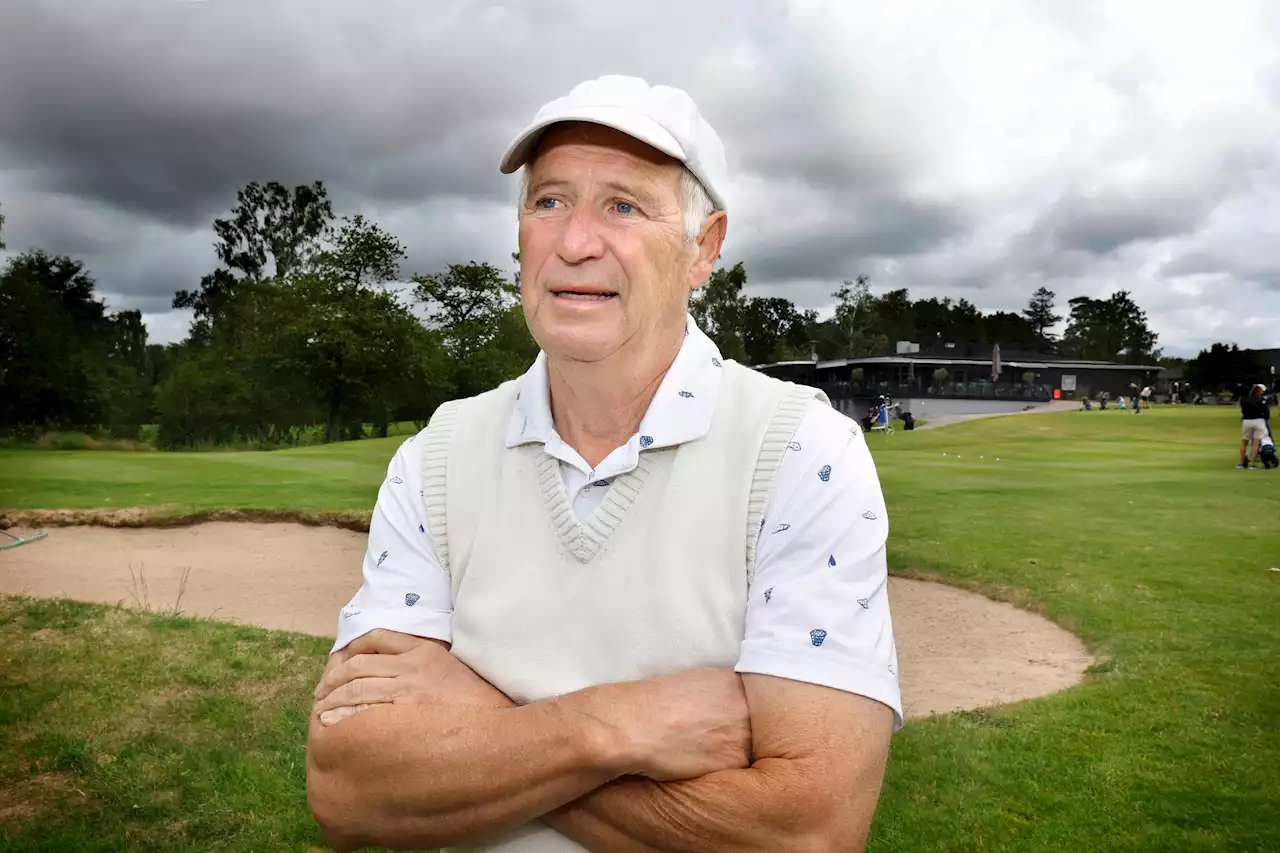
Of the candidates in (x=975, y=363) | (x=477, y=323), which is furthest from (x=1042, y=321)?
(x=477, y=323)

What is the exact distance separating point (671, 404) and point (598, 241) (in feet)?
0.73

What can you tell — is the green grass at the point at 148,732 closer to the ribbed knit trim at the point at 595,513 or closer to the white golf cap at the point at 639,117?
the ribbed knit trim at the point at 595,513

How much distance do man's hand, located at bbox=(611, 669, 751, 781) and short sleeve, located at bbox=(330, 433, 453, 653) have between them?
311 mm

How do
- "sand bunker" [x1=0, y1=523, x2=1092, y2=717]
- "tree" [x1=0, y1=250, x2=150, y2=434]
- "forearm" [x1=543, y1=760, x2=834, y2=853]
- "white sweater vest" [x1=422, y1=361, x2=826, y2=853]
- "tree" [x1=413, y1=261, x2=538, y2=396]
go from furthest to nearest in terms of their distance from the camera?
"tree" [x1=413, y1=261, x2=538, y2=396] → "tree" [x1=0, y1=250, x2=150, y2=434] → "sand bunker" [x1=0, y1=523, x2=1092, y2=717] → "white sweater vest" [x1=422, y1=361, x2=826, y2=853] → "forearm" [x1=543, y1=760, x2=834, y2=853]

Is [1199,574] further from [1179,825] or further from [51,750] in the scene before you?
[51,750]

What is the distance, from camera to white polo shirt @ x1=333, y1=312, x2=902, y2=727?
38.7 inches

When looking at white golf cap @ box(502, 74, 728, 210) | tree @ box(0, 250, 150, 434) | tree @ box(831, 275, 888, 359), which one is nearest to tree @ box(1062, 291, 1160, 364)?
tree @ box(831, 275, 888, 359)

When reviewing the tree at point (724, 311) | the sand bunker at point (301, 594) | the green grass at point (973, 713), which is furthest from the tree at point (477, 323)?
the tree at point (724, 311)

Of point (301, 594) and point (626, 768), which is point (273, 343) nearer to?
point (301, 594)

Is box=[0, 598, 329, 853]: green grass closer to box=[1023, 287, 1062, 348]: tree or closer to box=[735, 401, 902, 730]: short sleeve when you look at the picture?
box=[735, 401, 902, 730]: short sleeve

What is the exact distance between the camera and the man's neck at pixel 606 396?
45.1 inches

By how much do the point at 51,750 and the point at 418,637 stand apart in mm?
2661

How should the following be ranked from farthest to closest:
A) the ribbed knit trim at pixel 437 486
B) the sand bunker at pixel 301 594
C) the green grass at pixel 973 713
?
the sand bunker at pixel 301 594, the green grass at pixel 973 713, the ribbed knit trim at pixel 437 486

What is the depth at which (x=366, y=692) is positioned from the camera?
42.4 inches
